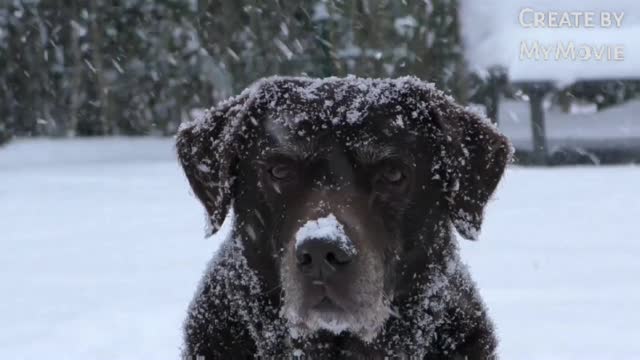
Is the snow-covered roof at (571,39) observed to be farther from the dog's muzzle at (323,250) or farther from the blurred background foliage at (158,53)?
the dog's muzzle at (323,250)

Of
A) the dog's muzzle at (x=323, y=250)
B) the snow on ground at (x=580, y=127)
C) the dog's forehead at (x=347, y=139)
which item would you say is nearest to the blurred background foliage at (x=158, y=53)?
the snow on ground at (x=580, y=127)

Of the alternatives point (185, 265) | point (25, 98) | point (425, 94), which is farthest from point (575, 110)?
point (425, 94)

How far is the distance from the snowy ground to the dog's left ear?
166 centimetres

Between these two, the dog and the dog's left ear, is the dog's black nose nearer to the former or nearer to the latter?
the dog

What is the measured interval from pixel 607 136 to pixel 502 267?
5.14 meters

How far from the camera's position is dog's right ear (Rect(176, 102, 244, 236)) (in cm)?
314

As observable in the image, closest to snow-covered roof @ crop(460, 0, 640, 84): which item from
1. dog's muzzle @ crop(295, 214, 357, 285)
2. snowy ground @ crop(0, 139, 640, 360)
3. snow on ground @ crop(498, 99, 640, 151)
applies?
snow on ground @ crop(498, 99, 640, 151)

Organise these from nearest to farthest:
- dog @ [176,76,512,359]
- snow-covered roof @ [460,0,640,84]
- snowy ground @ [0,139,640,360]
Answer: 1. dog @ [176,76,512,359]
2. snowy ground @ [0,139,640,360]
3. snow-covered roof @ [460,0,640,84]

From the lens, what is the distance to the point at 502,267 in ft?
21.0

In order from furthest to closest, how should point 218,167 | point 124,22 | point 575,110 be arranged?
point 124,22 < point 575,110 < point 218,167

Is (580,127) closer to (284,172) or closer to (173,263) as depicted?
(173,263)

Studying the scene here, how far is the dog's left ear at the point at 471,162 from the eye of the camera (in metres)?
3.12

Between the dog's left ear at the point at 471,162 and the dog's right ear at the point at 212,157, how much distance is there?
683 mm

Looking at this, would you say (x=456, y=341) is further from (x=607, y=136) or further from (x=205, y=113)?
(x=607, y=136)
